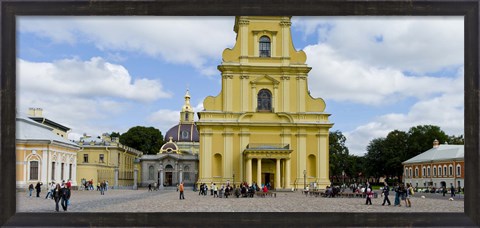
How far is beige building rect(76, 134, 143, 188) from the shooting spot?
60.9 m

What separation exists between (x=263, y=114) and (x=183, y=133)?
161ft

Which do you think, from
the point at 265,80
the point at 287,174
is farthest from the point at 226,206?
the point at 265,80

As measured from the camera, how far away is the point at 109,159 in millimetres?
71000

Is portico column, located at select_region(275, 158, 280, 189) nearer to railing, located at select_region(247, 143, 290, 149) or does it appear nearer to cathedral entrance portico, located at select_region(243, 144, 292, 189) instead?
cathedral entrance portico, located at select_region(243, 144, 292, 189)

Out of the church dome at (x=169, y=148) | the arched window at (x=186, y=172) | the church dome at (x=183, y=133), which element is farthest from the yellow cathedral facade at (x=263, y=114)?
the church dome at (x=183, y=133)

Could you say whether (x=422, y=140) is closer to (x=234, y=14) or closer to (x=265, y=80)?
(x=265, y=80)

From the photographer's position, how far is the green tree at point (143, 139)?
3578 inches

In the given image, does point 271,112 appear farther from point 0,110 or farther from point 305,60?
point 0,110

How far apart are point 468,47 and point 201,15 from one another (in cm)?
540

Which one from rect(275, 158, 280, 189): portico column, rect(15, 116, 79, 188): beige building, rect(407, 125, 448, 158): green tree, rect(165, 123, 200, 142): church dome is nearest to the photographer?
rect(15, 116, 79, 188): beige building

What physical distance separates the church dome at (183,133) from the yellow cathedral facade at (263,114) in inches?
1856

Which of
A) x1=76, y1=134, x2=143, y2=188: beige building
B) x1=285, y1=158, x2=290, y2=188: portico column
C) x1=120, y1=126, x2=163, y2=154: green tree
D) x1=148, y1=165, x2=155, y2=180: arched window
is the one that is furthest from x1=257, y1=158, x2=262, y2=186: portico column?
x1=120, y1=126, x2=163, y2=154: green tree

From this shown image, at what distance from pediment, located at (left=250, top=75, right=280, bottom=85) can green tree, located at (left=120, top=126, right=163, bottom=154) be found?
144 ft

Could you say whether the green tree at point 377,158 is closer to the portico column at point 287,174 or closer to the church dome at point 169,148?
the church dome at point 169,148
